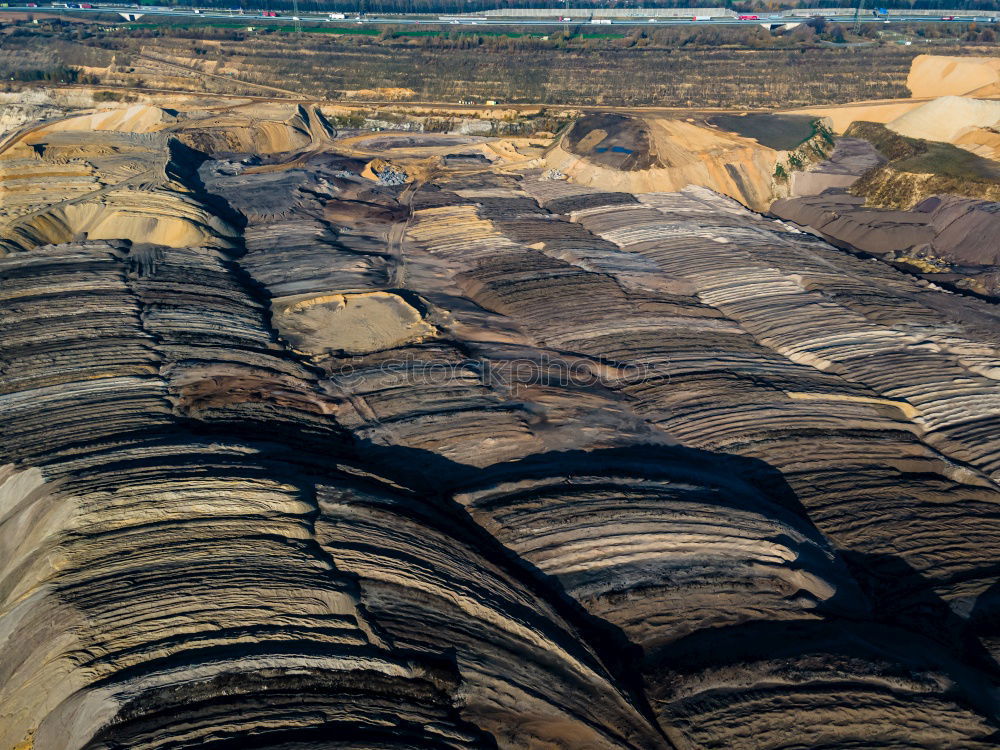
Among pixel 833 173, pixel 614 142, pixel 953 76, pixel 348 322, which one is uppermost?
pixel 953 76

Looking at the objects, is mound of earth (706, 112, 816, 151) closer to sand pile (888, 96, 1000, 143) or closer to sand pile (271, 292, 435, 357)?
sand pile (888, 96, 1000, 143)

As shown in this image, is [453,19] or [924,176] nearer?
[924,176]

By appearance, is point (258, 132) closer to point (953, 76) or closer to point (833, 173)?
point (833, 173)

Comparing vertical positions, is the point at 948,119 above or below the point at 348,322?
above

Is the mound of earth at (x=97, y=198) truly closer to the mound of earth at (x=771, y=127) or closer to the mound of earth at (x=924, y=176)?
the mound of earth at (x=771, y=127)

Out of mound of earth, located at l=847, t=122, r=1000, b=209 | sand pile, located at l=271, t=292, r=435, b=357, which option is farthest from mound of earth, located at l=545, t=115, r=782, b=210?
sand pile, located at l=271, t=292, r=435, b=357

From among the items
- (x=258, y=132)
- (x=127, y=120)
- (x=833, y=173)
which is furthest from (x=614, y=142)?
(x=127, y=120)
